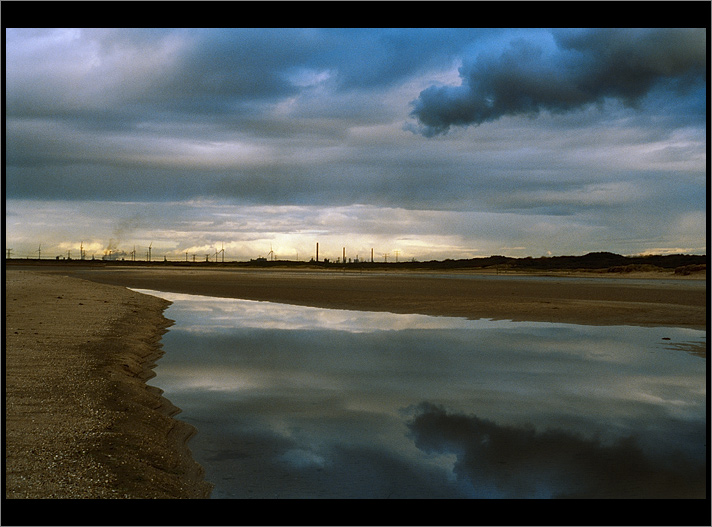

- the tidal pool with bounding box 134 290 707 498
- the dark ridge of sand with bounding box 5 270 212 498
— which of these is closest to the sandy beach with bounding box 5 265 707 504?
the dark ridge of sand with bounding box 5 270 212 498

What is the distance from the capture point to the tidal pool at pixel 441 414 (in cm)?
598

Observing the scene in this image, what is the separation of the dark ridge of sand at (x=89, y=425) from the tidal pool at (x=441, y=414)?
422 millimetres

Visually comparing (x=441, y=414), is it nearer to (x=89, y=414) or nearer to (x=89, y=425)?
(x=89, y=425)

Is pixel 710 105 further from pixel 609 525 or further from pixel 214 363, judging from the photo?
pixel 214 363

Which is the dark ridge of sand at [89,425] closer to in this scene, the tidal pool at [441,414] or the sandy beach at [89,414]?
the sandy beach at [89,414]

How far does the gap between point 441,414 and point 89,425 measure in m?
4.99

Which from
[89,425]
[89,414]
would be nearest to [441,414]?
[89,425]

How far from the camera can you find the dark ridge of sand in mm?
5332

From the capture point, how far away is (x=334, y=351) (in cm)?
1374

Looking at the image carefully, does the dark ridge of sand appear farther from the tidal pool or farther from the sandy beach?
the tidal pool

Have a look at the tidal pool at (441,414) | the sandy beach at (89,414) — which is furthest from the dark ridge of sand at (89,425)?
the tidal pool at (441,414)

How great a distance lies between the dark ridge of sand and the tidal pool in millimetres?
422

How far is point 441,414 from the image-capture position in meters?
8.33

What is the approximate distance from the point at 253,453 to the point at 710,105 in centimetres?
614
